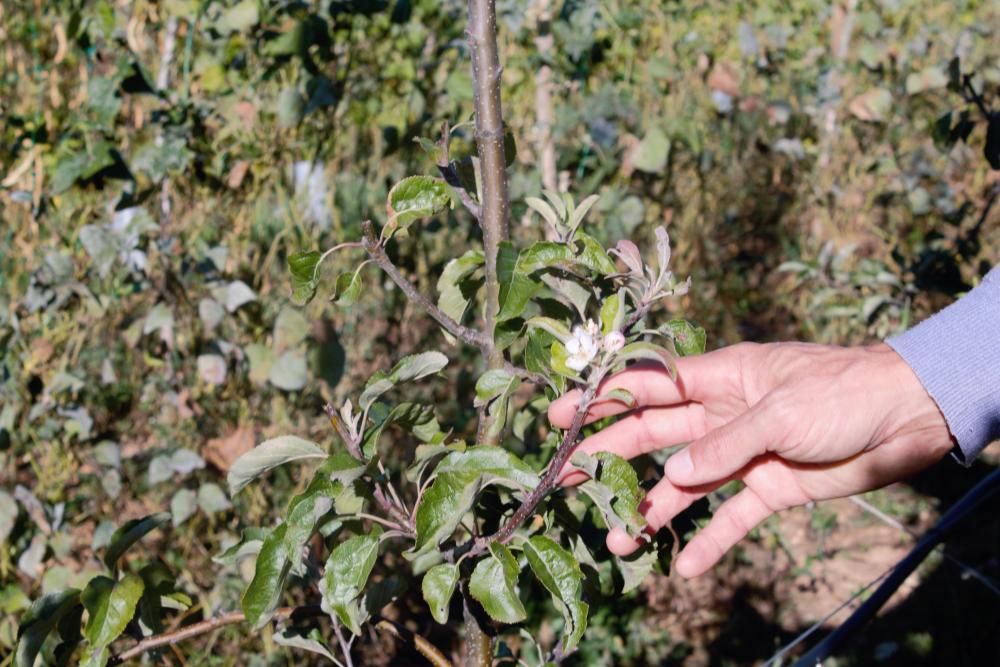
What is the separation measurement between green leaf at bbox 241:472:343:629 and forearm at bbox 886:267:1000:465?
771 mm

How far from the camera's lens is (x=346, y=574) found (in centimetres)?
94

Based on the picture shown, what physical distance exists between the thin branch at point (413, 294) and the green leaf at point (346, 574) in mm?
239

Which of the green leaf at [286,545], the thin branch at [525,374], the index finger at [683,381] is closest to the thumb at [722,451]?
the index finger at [683,381]

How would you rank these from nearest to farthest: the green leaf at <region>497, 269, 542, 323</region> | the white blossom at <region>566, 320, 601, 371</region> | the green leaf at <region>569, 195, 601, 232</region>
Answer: the white blossom at <region>566, 320, 601, 371</region>
the green leaf at <region>497, 269, 542, 323</region>
the green leaf at <region>569, 195, 601, 232</region>

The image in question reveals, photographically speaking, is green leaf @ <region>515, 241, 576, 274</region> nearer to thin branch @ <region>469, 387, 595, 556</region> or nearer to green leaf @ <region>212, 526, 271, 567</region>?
thin branch @ <region>469, 387, 595, 556</region>

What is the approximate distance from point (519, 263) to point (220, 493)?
4.28 feet

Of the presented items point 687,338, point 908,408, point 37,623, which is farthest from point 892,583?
point 37,623

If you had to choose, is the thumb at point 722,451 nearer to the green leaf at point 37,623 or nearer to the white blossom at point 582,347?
the white blossom at point 582,347

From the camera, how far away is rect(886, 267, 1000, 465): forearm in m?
1.27

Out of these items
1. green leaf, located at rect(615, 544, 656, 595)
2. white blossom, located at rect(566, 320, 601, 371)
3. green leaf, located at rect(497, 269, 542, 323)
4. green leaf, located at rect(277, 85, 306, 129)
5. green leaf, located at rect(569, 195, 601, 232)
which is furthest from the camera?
green leaf, located at rect(277, 85, 306, 129)

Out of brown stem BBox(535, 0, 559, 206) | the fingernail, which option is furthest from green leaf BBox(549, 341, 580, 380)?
brown stem BBox(535, 0, 559, 206)

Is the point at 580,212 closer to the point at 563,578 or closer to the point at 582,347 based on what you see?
the point at 582,347

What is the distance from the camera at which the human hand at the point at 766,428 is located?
1.16 meters

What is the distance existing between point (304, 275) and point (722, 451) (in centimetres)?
51
